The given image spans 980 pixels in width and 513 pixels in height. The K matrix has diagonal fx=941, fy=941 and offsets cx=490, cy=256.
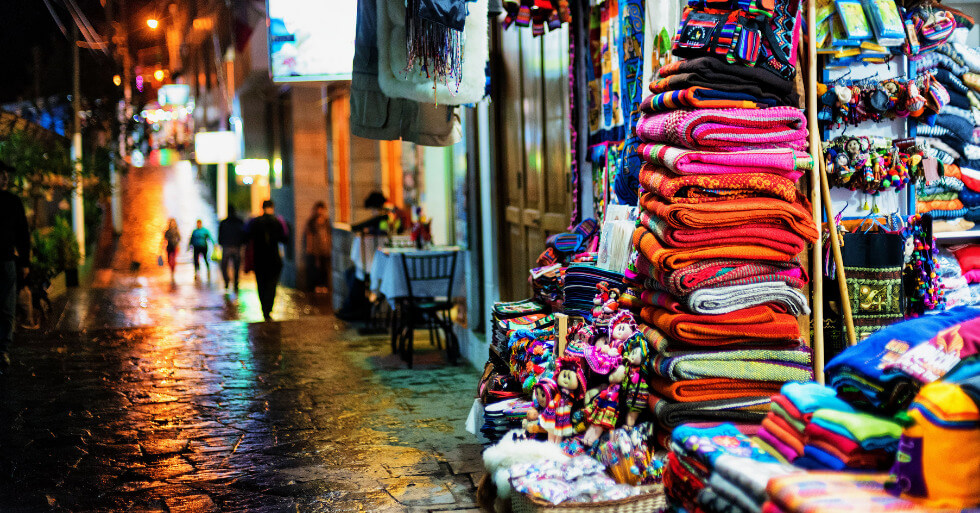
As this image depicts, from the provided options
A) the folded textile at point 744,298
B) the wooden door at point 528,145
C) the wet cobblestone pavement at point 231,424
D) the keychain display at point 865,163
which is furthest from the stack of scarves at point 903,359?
the wooden door at point 528,145

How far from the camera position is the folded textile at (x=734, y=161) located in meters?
3.90

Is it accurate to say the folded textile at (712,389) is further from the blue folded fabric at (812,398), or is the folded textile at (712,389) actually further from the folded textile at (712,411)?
the blue folded fabric at (812,398)

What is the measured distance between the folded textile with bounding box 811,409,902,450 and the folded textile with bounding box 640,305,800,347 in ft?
3.81

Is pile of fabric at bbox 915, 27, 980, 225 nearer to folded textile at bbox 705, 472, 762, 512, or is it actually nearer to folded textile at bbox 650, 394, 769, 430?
A: folded textile at bbox 650, 394, 769, 430

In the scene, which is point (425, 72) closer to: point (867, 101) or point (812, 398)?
point (867, 101)

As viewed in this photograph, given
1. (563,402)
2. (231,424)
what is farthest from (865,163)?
(231,424)

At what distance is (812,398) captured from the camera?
294 cm

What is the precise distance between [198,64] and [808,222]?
42624 mm

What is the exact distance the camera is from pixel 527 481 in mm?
4141

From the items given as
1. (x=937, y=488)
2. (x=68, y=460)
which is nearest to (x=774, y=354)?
(x=937, y=488)

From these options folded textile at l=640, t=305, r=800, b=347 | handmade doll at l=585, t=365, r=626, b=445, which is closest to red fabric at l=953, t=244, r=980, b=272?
folded textile at l=640, t=305, r=800, b=347

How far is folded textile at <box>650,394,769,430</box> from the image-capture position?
392 cm

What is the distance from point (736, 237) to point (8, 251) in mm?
7361

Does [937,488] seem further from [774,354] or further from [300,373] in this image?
[300,373]
